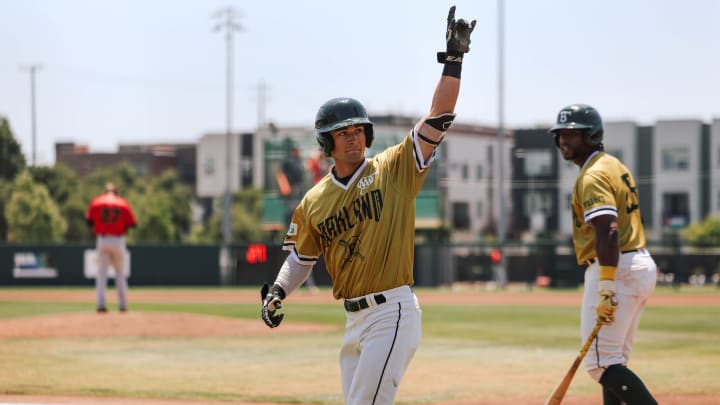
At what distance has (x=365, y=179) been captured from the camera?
18.9ft

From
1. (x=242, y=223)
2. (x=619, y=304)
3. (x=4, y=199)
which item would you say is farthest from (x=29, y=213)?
(x=619, y=304)

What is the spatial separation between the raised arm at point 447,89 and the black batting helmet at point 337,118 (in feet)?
1.22

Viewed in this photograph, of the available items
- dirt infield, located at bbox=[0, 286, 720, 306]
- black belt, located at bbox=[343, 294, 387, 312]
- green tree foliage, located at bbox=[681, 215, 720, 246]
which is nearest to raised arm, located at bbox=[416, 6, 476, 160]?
black belt, located at bbox=[343, 294, 387, 312]

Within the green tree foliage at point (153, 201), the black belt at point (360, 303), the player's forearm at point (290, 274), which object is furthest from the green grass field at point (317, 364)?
the green tree foliage at point (153, 201)

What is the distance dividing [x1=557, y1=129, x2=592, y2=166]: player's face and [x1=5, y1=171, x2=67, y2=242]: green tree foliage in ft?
146

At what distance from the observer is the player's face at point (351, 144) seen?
577 cm

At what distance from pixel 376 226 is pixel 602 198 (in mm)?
1741

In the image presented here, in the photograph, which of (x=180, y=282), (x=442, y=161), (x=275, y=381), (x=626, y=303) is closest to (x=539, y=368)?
(x=275, y=381)

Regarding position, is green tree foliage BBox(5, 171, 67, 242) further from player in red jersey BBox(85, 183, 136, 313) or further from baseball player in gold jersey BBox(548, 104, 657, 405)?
baseball player in gold jersey BBox(548, 104, 657, 405)

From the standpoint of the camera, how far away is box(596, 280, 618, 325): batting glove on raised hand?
21.3 feet

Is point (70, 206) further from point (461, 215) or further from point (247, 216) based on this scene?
point (461, 215)

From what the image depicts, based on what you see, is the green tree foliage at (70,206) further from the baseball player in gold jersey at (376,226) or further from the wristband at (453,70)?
the wristband at (453,70)

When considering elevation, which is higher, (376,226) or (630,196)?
(630,196)

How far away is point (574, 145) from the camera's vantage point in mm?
7176
